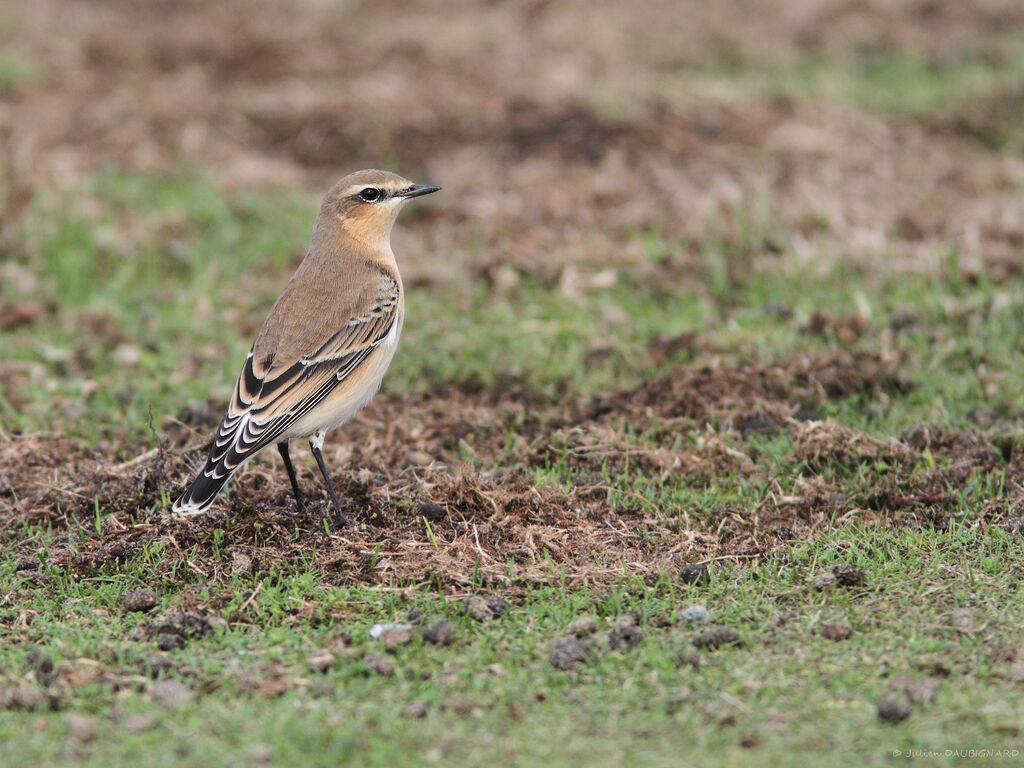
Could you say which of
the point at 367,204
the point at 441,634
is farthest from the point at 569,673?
Result: the point at 367,204

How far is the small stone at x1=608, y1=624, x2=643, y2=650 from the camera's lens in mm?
5812

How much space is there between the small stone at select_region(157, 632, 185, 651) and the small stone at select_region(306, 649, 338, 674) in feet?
2.12

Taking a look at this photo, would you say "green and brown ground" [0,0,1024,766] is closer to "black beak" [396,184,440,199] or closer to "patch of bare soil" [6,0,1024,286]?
"patch of bare soil" [6,0,1024,286]

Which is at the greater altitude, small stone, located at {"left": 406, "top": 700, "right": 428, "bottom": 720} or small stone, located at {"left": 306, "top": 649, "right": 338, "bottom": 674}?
small stone, located at {"left": 306, "top": 649, "right": 338, "bottom": 674}

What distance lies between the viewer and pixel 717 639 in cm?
579

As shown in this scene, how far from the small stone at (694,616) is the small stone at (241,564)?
2242 mm

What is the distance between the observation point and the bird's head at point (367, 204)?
8.49 meters

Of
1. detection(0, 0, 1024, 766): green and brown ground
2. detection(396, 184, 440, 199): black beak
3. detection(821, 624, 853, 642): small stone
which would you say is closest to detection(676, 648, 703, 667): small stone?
detection(0, 0, 1024, 766): green and brown ground

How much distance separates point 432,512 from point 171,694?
213cm

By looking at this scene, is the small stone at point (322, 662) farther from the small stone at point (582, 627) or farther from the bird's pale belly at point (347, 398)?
the bird's pale belly at point (347, 398)

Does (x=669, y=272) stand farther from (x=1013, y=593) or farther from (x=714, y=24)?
(x=714, y=24)

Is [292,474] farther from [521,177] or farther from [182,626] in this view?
[521,177]

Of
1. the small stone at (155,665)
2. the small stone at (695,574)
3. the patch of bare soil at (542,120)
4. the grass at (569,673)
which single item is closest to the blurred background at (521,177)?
the patch of bare soil at (542,120)

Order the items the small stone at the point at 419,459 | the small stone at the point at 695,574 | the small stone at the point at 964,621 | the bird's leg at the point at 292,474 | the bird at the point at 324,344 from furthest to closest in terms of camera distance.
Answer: the small stone at the point at 419,459 < the bird's leg at the point at 292,474 < the bird at the point at 324,344 < the small stone at the point at 695,574 < the small stone at the point at 964,621
